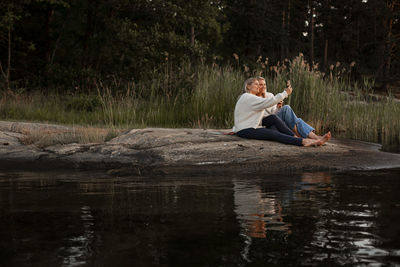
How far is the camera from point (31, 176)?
7.74 metres

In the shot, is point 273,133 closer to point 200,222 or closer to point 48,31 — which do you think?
point 200,222

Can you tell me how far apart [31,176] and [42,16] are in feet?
68.8

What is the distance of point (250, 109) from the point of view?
9.31 m

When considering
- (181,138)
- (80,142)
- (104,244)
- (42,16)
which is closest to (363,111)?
(181,138)

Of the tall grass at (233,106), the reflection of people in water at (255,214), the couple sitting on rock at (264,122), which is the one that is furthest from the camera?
the tall grass at (233,106)

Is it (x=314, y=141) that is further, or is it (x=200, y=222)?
(x=314, y=141)

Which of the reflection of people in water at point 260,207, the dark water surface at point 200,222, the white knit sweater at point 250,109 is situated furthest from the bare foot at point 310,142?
the dark water surface at point 200,222

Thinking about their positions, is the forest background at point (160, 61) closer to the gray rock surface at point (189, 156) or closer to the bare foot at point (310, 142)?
the gray rock surface at point (189, 156)

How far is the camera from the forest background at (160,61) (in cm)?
1367

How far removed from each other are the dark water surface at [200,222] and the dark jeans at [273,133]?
2.19m

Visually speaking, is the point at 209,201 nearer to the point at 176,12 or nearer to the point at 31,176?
the point at 31,176

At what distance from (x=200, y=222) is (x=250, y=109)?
16.3ft

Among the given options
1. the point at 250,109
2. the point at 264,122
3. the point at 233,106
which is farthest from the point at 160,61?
the point at 250,109

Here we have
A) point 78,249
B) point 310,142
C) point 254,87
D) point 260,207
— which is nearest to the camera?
point 78,249
